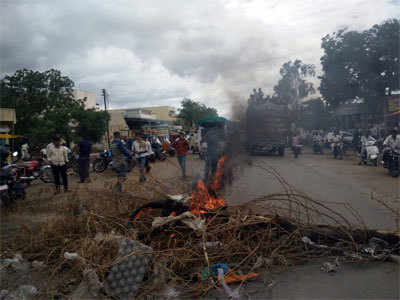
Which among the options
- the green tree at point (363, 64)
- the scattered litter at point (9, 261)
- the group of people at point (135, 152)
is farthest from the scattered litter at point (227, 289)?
the green tree at point (363, 64)

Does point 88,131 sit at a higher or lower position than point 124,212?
higher

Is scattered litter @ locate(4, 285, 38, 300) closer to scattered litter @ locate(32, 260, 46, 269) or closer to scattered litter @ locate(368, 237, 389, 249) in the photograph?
scattered litter @ locate(32, 260, 46, 269)

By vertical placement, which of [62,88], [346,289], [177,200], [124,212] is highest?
[62,88]

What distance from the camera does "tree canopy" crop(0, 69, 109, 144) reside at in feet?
101

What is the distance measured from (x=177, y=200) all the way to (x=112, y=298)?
1728 mm

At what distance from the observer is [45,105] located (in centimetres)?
3531

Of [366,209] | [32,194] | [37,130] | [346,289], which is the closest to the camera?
[346,289]

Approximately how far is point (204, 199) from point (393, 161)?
807cm

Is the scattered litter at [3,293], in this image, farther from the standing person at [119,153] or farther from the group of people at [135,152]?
the standing person at [119,153]

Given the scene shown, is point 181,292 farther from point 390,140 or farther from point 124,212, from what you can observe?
point 390,140

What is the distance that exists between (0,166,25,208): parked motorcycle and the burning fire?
4.46 m

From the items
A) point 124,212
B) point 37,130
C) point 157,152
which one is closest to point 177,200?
point 124,212

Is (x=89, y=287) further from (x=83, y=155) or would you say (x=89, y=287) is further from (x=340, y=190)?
(x=83, y=155)

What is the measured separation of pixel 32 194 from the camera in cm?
866
